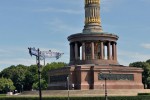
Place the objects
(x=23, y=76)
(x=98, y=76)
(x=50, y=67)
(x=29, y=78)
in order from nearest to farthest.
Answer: (x=98, y=76)
(x=50, y=67)
(x=29, y=78)
(x=23, y=76)

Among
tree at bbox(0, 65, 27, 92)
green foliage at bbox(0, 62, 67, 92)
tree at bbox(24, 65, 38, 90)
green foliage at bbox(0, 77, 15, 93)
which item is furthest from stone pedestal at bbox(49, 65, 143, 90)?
tree at bbox(0, 65, 27, 92)

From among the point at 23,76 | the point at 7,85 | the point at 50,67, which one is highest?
the point at 50,67

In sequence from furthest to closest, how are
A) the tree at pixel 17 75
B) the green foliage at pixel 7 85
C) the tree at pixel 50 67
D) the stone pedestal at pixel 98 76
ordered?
the tree at pixel 17 75 → the green foliage at pixel 7 85 → the tree at pixel 50 67 → the stone pedestal at pixel 98 76

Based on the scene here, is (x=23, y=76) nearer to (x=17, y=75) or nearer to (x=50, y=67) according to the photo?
(x=17, y=75)

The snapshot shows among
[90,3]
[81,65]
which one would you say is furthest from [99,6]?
[81,65]

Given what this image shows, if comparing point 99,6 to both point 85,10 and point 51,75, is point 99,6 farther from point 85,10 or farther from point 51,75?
point 51,75

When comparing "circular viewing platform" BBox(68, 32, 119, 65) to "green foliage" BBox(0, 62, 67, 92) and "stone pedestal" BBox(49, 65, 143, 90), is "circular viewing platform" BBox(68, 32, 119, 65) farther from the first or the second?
"green foliage" BBox(0, 62, 67, 92)

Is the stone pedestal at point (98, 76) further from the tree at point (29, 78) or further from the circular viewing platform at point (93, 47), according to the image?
the tree at point (29, 78)

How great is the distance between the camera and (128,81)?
6644 centimetres

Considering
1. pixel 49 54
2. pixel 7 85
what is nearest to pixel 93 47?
pixel 49 54

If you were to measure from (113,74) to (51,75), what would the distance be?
12.7 m

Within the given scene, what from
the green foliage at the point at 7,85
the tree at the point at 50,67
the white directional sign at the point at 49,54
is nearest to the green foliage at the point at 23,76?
the tree at the point at 50,67

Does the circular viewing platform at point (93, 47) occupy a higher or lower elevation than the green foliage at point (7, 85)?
higher

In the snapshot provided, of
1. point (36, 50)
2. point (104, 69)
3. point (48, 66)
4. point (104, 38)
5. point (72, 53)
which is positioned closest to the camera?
point (36, 50)
